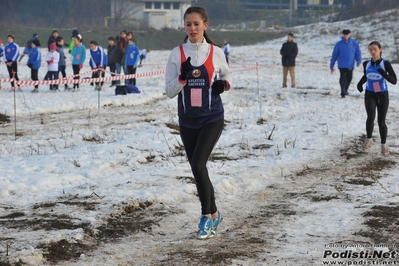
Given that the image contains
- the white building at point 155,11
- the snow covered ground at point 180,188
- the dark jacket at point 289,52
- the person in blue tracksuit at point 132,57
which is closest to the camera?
the snow covered ground at point 180,188

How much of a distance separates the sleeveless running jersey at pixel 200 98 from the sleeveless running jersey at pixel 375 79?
493 centimetres

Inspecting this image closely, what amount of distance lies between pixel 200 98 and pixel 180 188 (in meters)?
2.00

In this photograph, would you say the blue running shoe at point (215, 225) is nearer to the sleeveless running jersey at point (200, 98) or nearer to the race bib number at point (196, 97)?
the sleeveless running jersey at point (200, 98)

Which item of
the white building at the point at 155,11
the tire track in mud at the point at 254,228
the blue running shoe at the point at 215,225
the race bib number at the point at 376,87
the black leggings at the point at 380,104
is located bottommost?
the tire track in mud at the point at 254,228

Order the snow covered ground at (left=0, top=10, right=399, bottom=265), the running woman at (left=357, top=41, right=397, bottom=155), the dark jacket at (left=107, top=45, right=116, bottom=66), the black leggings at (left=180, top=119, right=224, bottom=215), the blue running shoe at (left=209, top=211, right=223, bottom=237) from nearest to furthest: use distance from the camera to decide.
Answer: the snow covered ground at (left=0, top=10, right=399, bottom=265), the black leggings at (left=180, top=119, right=224, bottom=215), the blue running shoe at (left=209, top=211, right=223, bottom=237), the running woman at (left=357, top=41, right=397, bottom=155), the dark jacket at (left=107, top=45, right=116, bottom=66)

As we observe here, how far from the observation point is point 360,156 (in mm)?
9555

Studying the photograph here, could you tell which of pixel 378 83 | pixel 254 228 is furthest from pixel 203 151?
pixel 378 83

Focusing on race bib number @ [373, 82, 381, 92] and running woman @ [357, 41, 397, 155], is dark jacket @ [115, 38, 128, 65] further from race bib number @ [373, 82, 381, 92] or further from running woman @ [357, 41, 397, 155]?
race bib number @ [373, 82, 381, 92]

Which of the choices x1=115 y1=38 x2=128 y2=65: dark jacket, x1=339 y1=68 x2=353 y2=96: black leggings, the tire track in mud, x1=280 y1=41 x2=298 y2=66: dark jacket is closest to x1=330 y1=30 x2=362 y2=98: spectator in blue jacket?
x1=339 y1=68 x2=353 y2=96: black leggings

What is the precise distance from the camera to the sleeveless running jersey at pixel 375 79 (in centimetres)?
970

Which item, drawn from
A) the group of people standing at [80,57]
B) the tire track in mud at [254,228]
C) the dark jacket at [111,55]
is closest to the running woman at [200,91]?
the tire track in mud at [254,228]

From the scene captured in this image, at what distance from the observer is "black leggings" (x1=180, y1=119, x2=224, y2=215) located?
532cm

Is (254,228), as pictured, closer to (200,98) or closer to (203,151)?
(203,151)

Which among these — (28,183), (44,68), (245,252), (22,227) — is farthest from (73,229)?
(44,68)
